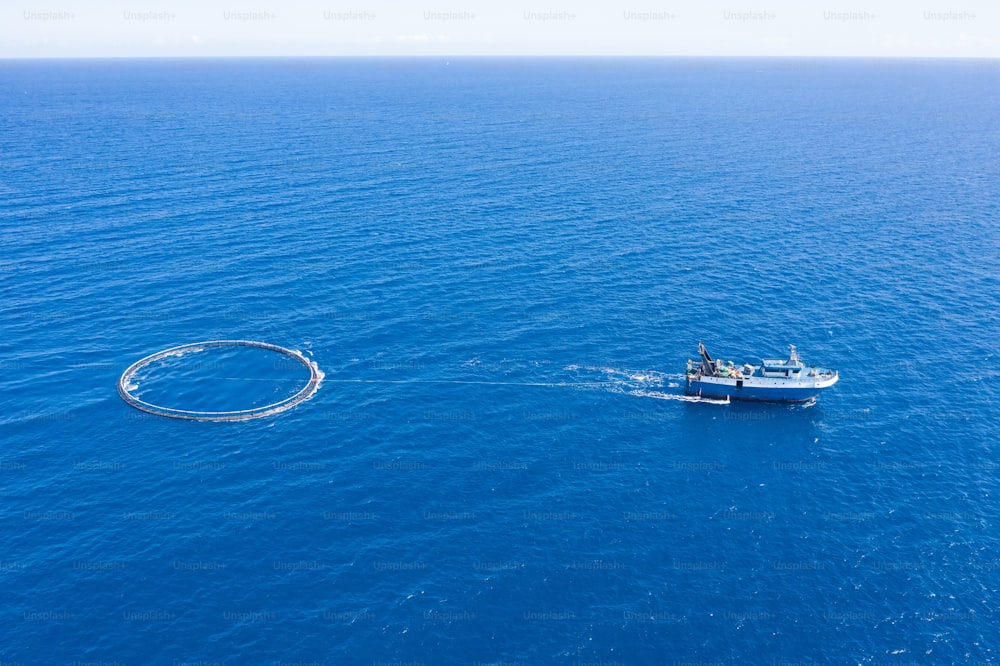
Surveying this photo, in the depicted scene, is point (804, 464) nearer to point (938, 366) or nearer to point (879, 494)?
point (879, 494)

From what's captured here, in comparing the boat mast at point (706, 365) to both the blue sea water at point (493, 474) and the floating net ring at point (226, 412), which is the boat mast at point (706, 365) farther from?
the floating net ring at point (226, 412)

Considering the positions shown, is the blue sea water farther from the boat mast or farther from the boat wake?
the boat mast

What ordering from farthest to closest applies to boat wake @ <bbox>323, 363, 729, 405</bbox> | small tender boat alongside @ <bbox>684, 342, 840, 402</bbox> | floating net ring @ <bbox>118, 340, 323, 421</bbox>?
boat wake @ <bbox>323, 363, 729, 405</bbox> < small tender boat alongside @ <bbox>684, 342, 840, 402</bbox> < floating net ring @ <bbox>118, 340, 323, 421</bbox>

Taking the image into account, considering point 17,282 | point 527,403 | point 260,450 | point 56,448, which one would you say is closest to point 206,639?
point 260,450

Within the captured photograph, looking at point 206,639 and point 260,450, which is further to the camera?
point 260,450

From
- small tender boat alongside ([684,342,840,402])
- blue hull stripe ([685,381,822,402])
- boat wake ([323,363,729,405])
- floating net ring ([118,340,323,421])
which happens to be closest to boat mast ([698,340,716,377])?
small tender boat alongside ([684,342,840,402])

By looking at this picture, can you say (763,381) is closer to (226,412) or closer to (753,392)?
(753,392)
